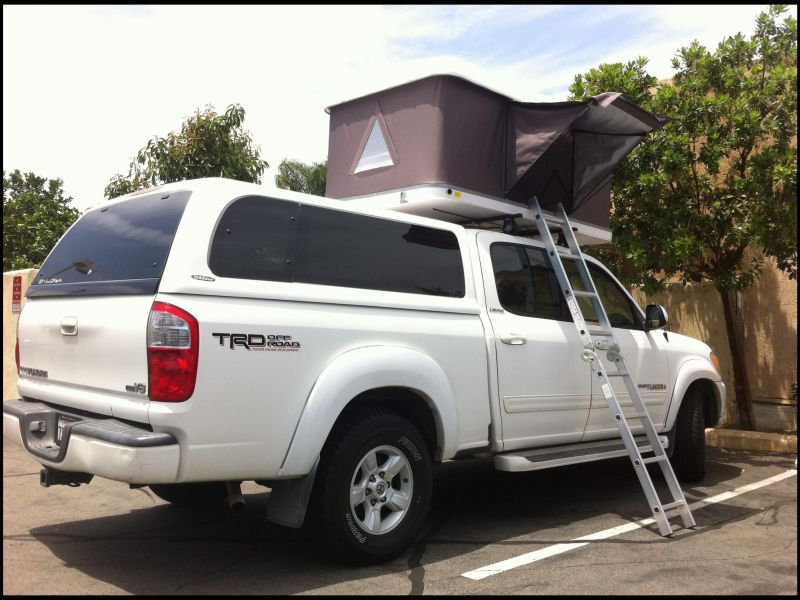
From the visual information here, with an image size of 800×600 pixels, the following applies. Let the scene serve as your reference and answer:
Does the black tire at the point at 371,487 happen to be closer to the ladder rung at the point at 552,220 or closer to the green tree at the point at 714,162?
the ladder rung at the point at 552,220

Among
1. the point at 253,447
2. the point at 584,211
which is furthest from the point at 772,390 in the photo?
the point at 253,447

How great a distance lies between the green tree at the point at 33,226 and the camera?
1906 cm

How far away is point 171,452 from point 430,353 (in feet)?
5.78

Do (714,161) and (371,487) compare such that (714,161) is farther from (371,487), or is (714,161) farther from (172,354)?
(172,354)

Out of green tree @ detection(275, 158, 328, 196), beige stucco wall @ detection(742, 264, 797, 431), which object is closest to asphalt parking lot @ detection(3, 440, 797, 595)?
beige stucco wall @ detection(742, 264, 797, 431)

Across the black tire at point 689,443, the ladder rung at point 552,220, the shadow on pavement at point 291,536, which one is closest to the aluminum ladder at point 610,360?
the ladder rung at point 552,220

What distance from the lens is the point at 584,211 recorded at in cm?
704

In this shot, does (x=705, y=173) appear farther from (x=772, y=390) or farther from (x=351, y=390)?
(x=351, y=390)

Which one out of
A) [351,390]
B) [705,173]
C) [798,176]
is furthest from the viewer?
[705,173]

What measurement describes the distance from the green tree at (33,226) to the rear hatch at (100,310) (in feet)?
43.7

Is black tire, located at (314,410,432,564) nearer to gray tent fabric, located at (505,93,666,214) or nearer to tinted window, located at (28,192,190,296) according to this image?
tinted window, located at (28,192,190,296)

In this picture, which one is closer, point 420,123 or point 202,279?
point 202,279

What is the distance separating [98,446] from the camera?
12.3 feet

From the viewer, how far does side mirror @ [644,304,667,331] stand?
648 centimetres
